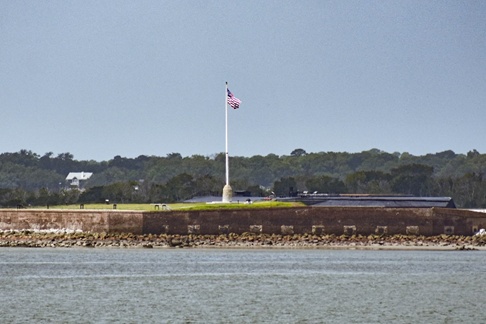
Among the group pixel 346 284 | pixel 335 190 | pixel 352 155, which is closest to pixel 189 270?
pixel 346 284

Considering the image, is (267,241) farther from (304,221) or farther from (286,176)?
(286,176)

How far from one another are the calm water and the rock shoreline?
2.37 metres

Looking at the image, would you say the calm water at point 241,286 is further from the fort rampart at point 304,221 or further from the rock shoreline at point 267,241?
the fort rampart at point 304,221

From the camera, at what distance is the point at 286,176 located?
187 metres

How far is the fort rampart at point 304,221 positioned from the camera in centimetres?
6838

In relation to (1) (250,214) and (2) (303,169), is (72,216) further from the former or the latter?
(2) (303,169)

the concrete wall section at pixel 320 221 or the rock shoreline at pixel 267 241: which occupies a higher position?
the concrete wall section at pixel 320 221

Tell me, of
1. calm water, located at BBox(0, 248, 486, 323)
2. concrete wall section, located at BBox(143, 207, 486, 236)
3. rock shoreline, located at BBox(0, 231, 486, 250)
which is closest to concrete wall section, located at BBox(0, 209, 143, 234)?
rock shoreline, located at BBox(0, 231, 486, 250)

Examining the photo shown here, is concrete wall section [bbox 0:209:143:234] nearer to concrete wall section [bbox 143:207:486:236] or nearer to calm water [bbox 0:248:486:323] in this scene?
concrete wall section [bbox 143:207:486:236]

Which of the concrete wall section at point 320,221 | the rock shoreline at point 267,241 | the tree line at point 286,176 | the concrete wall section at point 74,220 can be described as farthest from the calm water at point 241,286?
the tree line at point 286,176

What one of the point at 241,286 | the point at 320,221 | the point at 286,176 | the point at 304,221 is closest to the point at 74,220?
the point at 304,221

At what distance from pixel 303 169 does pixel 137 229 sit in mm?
121746

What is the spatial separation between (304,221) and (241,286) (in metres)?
23.4

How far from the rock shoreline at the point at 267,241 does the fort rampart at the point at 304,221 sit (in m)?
0.62
